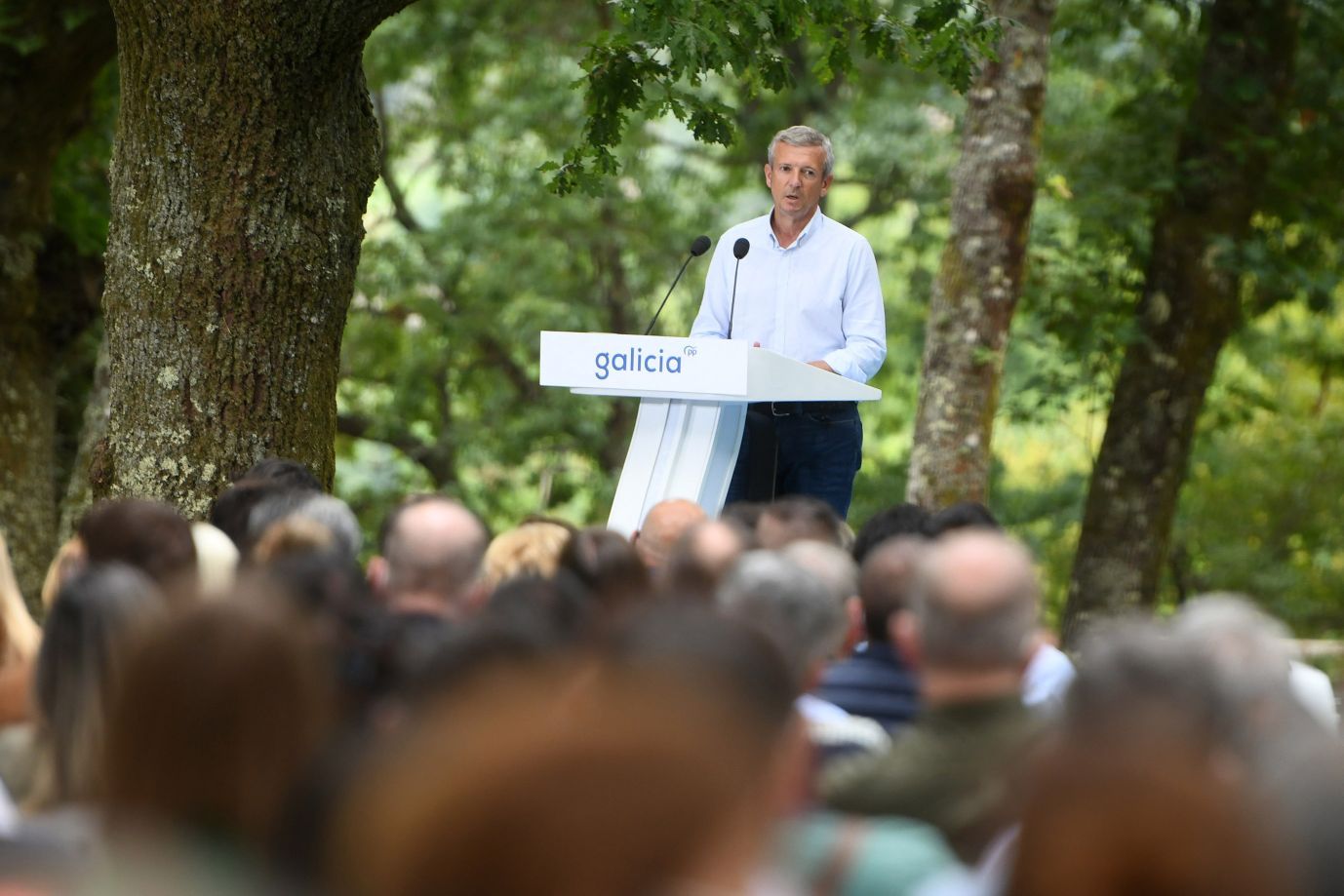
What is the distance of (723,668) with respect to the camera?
99.0 inches

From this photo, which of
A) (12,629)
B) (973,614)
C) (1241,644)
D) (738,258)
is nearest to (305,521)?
(12,629)

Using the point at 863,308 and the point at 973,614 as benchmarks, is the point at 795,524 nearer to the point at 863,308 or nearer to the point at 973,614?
the point at 973,614

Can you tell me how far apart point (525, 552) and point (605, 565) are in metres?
0.46

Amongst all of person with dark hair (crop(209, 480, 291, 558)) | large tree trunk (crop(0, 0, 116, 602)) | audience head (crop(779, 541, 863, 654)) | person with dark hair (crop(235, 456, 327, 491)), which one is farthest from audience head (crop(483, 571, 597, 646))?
large tree trunk (crop(0, 0, 116, 602))

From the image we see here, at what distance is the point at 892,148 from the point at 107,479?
1073 cm

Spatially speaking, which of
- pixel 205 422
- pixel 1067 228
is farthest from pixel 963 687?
pixel 1067 228

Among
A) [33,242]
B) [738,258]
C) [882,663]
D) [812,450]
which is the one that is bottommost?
[882,663]

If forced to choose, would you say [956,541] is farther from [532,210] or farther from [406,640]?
[532,210]

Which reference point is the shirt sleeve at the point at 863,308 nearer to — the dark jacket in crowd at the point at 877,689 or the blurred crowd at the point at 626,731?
the blurred crowd at the point at 626,731

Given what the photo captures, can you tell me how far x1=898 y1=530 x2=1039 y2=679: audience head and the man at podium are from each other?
336 centimetres

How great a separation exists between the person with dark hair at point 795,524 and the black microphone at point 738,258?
1682 millimetres

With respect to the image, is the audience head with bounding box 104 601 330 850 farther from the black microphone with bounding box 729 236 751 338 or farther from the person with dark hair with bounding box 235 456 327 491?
the black microphone with bounding box 729 236 751 338

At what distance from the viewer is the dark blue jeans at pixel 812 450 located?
6.73 meters

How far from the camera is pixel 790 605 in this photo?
11.6 ft
